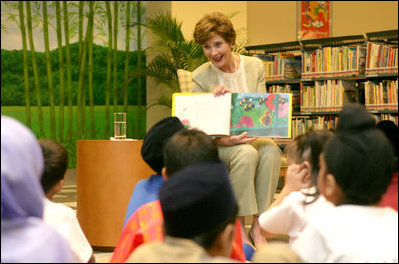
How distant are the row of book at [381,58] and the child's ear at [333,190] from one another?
4745 mm

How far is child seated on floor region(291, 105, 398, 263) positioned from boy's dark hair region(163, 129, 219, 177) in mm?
434

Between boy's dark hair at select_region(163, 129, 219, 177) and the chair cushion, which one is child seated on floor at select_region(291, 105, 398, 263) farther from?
the chair cushion

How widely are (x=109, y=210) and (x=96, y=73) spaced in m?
5.01

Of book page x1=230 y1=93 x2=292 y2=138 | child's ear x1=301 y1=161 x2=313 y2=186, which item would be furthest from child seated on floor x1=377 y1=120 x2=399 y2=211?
book page x1=230 y1=93 x2=292 y2=138

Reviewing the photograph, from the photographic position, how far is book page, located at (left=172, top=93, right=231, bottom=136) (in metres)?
2.95

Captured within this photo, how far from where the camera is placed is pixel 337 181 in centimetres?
127

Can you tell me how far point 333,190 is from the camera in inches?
50.8

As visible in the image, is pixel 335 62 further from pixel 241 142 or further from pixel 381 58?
pixel 241 142

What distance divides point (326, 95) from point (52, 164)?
479cm

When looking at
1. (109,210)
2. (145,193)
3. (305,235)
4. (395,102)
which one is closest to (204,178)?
(305,235)

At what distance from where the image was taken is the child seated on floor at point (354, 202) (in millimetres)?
1141

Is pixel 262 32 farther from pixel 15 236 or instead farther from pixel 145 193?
pixel 15 236

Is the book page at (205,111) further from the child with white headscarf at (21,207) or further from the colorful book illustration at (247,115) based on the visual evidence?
the child with white headscarf at (21,207)

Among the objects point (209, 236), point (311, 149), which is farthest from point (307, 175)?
point (209, 236)
